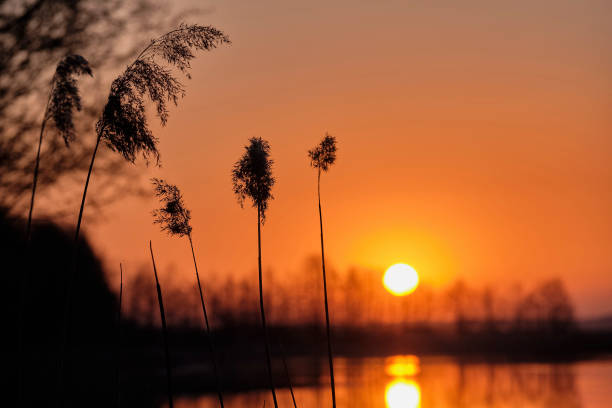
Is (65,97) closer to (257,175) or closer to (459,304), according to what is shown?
(257,175)

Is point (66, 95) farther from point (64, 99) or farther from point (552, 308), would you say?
point (552, 308)

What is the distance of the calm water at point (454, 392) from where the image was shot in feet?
78.0

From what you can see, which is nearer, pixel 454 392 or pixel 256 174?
pixel 256 174

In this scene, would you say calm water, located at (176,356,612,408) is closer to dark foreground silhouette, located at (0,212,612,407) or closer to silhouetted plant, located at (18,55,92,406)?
dark foreground silhouette, located at (0,212,612,407)

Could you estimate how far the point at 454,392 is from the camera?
30.2 m

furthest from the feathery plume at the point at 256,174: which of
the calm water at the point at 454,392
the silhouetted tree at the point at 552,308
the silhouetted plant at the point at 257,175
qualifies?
the silhouetted tree at the point at 552,308

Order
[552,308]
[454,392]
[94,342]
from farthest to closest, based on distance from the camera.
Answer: [552,308] → [454,392] → [94,342]

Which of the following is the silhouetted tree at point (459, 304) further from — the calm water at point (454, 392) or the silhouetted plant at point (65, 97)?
the silhouetted plant at point (65, 97)

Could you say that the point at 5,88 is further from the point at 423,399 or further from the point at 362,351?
the point at 362,351

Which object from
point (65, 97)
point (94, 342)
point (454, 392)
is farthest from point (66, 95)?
point (454, 392)

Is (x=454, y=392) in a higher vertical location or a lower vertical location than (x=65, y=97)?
lower

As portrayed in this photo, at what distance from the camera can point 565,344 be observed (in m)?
79.9

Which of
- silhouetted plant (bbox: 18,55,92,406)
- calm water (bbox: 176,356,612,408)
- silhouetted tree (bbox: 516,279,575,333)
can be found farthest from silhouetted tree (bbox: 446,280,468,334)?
silhouetted plant (bbox: 18,55,92,406)

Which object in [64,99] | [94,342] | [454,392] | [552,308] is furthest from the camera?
[552,308]
